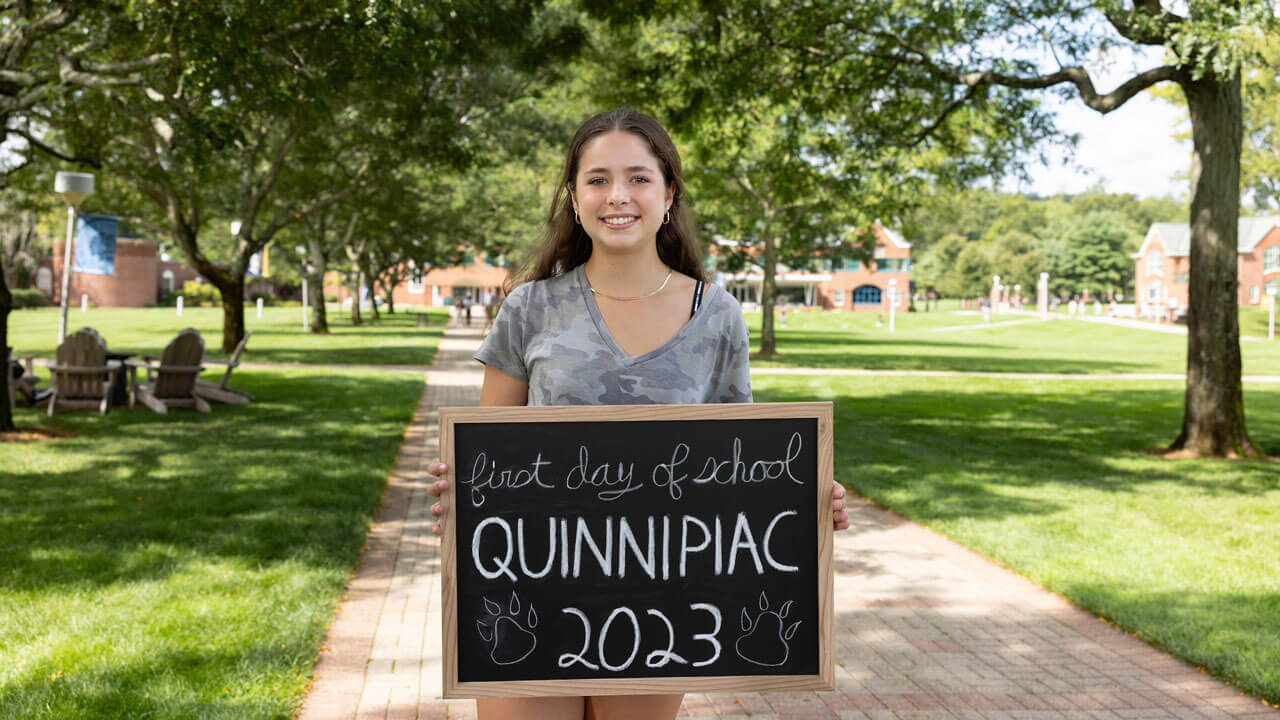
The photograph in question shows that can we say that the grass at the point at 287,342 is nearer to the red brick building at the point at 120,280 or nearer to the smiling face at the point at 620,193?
the smiling face at the point at 620,193

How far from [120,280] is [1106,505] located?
241 feet

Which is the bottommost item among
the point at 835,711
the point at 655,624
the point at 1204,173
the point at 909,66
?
the point at 835,711

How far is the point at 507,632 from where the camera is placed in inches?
95.3

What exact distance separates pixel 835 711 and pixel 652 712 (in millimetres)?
2022

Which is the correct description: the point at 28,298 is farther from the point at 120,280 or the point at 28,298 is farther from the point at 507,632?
the point at 507,632

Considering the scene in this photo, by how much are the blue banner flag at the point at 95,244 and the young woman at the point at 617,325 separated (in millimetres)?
16777

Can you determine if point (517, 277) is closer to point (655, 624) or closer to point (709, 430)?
point (709, 430)

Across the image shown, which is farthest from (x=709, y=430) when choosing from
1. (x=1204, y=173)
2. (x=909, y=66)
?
(x=909, y=66)

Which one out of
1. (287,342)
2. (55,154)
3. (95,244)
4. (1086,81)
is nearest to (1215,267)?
(1086,81)

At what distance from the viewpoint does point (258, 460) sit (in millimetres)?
9992

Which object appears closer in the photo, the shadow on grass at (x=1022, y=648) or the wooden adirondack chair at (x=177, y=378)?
the shadow on grass at (x=1022, y=648)

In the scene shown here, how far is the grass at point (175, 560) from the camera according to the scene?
166 inches

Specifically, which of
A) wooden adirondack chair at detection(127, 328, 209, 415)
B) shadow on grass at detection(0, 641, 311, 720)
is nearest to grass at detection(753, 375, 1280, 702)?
shadow on grass at detection(0, 641, 311, 720)

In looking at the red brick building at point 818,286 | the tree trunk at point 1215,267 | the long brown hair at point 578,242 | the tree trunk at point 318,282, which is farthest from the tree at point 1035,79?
the red brick building at point 818,286
